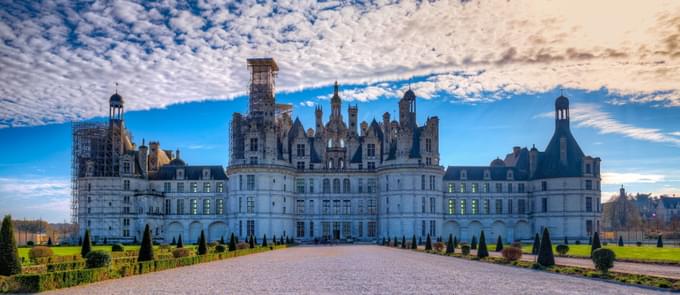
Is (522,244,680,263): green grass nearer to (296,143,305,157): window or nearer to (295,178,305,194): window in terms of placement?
(295,178,305,194): window

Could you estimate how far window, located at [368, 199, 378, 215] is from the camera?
3408 inches

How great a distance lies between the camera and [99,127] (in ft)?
279

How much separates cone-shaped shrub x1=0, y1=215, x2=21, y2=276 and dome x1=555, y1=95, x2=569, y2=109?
73901 mm

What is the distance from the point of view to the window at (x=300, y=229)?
86.6 m

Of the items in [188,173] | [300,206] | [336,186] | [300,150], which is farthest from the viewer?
[188,173]

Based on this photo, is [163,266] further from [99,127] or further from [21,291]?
[99,127]

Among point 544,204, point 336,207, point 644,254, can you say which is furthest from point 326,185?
point 644,254

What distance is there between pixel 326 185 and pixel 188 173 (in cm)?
1799

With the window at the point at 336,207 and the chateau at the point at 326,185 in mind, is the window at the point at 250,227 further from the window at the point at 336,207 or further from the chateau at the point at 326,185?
the window at the point at 336,207

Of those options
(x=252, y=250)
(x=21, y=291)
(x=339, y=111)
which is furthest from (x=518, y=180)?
(x=21, y=291)

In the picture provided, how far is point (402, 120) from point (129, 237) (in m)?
36.5

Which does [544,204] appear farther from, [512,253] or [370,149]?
[512,253]

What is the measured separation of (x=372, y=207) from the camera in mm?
86750

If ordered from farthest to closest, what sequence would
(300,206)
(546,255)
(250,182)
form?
(300,206) → (250,182) → (546,255)
